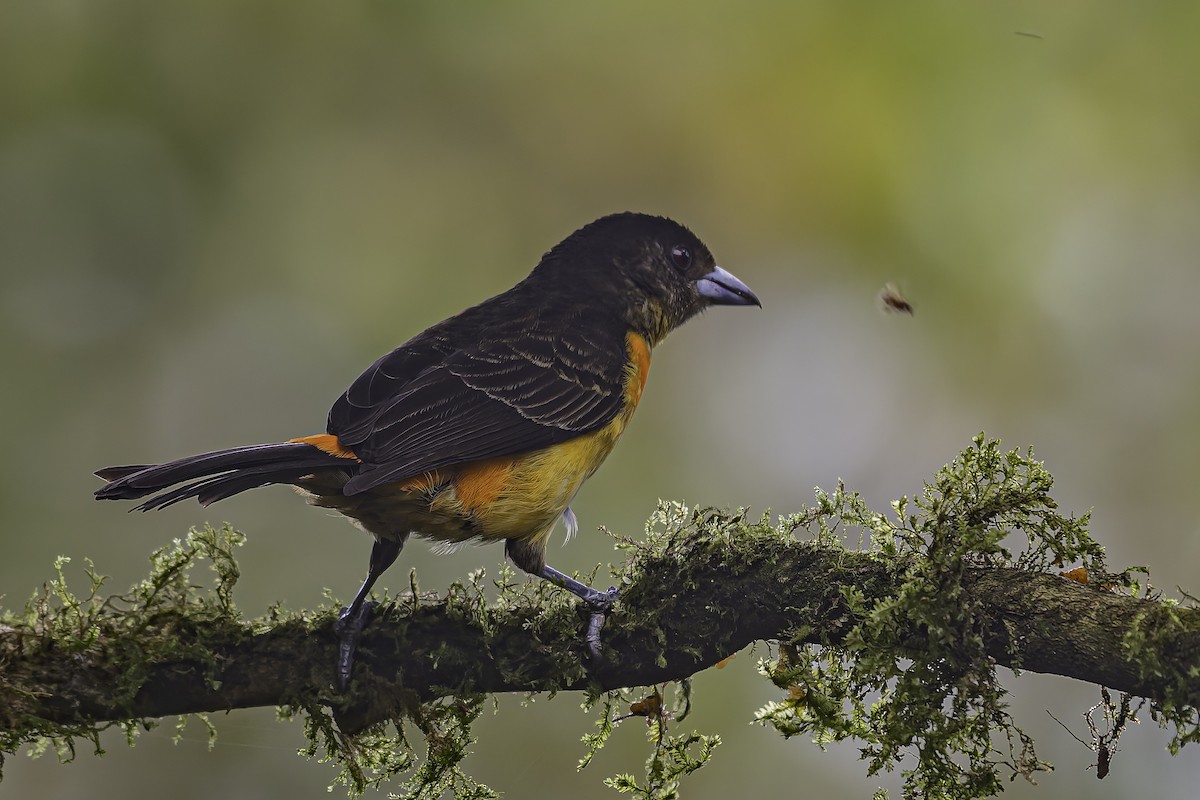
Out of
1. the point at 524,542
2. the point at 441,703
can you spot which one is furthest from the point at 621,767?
the point at 441,703

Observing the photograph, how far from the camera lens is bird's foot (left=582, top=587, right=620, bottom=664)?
8.63 feet

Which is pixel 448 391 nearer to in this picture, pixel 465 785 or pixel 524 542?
pixel 524 542

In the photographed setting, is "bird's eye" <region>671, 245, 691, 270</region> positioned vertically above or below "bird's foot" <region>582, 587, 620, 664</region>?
above

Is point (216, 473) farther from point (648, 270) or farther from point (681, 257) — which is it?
point (681, 257)

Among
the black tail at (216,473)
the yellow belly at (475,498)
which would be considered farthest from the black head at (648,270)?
the black tail at (216,473)

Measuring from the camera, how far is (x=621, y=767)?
613 centimetres

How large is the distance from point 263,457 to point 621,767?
394 cm

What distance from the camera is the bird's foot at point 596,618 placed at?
8.63 feet

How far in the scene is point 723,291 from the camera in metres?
4.49

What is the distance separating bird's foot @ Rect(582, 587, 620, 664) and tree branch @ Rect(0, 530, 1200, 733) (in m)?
0.02

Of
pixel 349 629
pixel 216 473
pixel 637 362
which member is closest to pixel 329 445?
pixel 216 473

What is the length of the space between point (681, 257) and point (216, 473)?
7.54 ft

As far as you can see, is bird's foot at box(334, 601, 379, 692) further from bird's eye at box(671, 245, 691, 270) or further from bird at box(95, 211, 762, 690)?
bird's eye at box(671, 245, 691, 270)

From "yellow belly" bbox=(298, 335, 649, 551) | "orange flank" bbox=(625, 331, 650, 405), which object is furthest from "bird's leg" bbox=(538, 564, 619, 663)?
"orange flank" bbox=(625, 331, 650, 405)
